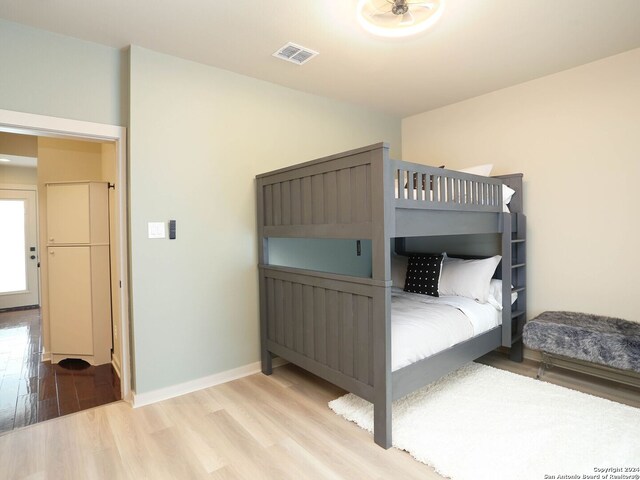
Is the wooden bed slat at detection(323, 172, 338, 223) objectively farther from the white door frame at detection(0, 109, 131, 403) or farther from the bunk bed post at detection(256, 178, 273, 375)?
the white door frame at detection(0, 109, 131, 403)

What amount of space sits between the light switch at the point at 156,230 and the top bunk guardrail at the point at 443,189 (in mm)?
1640

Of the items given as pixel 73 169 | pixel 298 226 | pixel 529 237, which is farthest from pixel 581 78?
pixel 73 169

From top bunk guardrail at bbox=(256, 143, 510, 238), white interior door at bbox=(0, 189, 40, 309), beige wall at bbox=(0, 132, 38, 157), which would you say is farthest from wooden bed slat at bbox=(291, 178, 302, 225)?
white interior door at bbox=(0, 189, 40, 309)

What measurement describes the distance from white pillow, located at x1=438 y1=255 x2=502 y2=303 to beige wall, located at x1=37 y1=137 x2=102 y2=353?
3.61m

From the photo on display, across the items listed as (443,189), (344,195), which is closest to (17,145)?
(344,195)

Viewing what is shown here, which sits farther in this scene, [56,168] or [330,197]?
[56,168]

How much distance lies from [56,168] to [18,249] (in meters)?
3.33

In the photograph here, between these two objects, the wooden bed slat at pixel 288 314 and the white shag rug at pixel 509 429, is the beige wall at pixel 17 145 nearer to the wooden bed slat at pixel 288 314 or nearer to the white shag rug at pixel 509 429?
the wooden bed slat at pixel 288 314

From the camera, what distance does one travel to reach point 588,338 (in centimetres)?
235

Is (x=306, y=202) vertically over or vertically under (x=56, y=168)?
under

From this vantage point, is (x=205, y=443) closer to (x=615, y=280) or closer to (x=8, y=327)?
(x=615, y=280)

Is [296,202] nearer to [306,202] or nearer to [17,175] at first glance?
[306,202]

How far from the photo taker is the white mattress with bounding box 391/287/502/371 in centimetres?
206

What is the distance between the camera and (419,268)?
327cm
